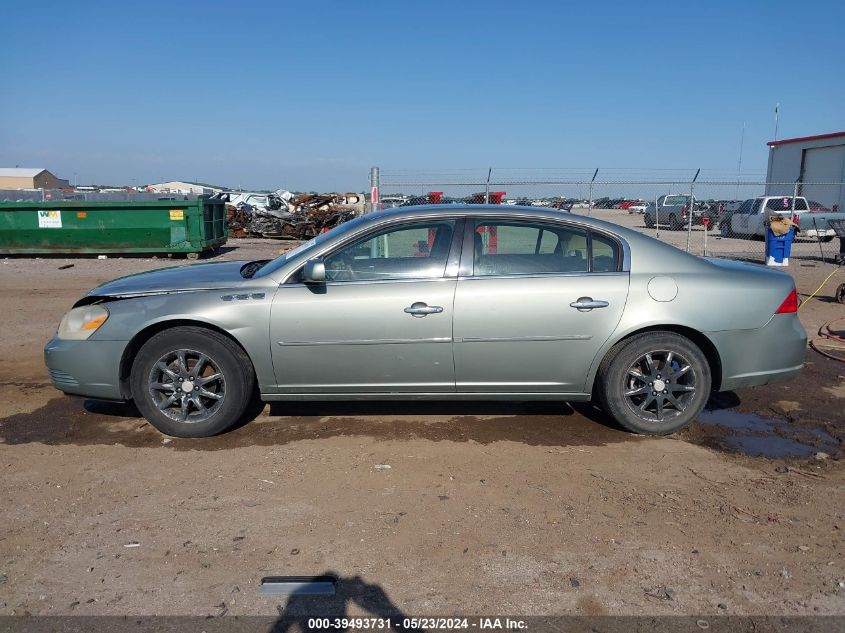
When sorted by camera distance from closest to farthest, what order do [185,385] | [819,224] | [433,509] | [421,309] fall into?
1. [433,509]
2. [421,309]
3. [185,385]
4. [819,224]

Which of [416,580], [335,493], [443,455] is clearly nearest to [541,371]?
[443,455]

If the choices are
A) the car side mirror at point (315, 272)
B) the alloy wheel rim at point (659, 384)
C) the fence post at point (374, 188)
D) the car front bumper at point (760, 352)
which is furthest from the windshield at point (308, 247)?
the fence post at point (374, 188)

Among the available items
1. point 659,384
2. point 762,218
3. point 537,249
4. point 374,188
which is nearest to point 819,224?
point 762,218

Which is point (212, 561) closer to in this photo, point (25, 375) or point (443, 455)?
point (443, 455)

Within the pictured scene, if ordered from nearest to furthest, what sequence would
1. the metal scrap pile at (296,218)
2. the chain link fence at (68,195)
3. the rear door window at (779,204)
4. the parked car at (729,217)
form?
the rear door window at (779,204)
the metal scrap pile at (296,218)
the chain link fence at (68,195)
the parked car at (729,217)

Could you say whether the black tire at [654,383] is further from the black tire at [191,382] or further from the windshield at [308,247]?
the black tire at [191,382]

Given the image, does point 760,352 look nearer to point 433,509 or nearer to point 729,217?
point 433,509

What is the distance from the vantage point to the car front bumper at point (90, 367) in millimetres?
4586

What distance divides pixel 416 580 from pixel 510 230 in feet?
8.70

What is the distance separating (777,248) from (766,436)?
40.2ft

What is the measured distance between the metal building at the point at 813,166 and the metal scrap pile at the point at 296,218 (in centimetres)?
2035

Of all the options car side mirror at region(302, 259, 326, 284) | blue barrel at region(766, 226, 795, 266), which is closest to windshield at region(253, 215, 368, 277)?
car side mirror at region(302, 259, 326, 284)

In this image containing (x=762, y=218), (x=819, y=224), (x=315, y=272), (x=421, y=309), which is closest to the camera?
(x=315, y=272)

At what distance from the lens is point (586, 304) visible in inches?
179
